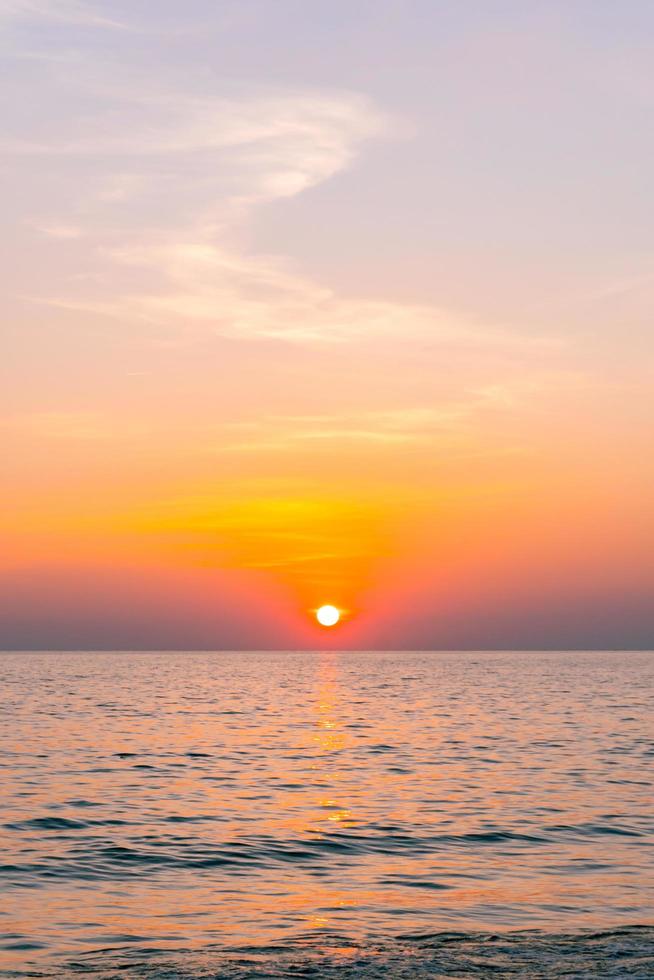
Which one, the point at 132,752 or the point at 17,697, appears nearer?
the point at 132,752

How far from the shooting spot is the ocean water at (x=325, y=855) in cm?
1855

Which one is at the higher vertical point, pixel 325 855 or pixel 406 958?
pixel 325 855

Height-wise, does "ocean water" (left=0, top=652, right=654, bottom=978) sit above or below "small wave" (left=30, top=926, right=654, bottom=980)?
above

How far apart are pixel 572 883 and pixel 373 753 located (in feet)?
90.7

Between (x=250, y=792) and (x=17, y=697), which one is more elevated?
(x=17, y=697)

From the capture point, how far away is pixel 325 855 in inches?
1107

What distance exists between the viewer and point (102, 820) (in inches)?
1289

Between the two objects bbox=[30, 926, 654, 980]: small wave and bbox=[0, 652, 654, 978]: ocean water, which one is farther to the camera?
bbox=[0, 652, 654, 978]: ocean water

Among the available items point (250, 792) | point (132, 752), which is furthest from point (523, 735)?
point (250, 792)

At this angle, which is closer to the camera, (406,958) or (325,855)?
(406,958)

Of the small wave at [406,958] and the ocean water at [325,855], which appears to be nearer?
the small wave at [406,958]

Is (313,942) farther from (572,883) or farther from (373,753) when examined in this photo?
(373,753)

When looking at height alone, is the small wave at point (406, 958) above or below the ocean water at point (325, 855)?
below

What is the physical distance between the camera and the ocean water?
60.8 feet
